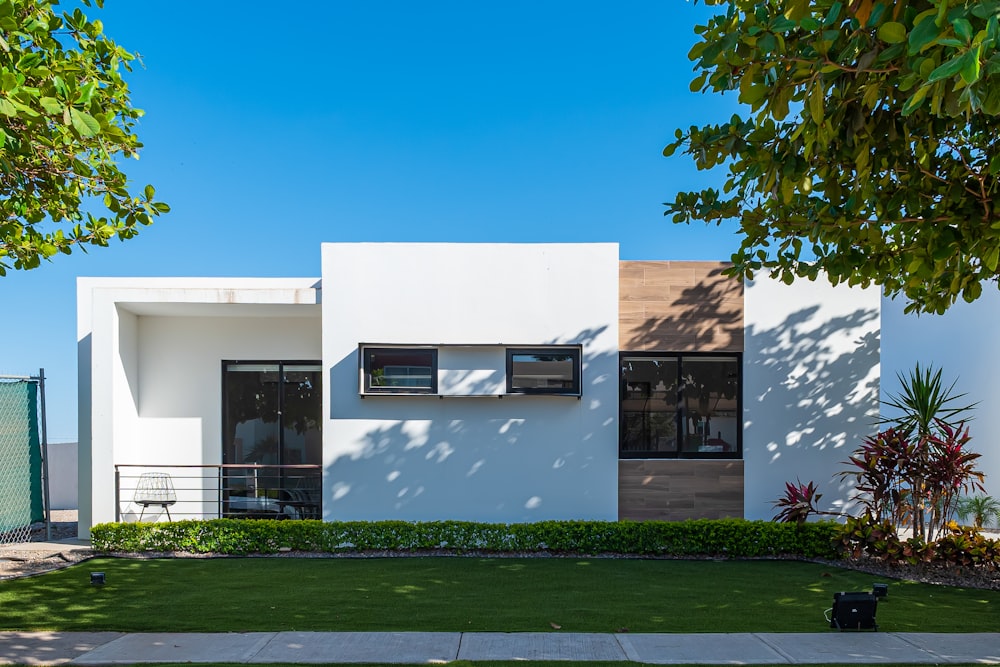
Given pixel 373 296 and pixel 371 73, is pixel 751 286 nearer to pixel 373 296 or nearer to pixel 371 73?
pixel 373 296

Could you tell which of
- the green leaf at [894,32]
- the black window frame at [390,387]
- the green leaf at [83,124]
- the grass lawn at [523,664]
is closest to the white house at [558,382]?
the black window frame at [390,387]

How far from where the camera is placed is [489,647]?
521 centimetres

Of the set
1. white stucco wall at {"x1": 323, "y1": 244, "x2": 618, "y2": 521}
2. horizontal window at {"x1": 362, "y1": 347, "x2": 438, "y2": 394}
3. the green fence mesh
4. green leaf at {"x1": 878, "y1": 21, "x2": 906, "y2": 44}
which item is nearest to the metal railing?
white stucco wall at {"x1": 323, "y1": 244, "x2": 618, "y2": 521}

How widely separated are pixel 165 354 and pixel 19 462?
9.32 feet

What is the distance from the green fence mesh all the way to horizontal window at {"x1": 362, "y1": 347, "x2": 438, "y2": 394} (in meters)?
6.06

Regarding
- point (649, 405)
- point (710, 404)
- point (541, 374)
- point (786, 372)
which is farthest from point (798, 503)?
point (541, 374)

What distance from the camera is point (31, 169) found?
5008 millimetres

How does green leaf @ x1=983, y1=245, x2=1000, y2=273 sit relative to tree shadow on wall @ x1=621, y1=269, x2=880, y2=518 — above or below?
above

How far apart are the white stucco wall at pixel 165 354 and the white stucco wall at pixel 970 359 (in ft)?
33.3

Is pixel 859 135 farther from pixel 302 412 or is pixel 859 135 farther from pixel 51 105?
pixel 302 412

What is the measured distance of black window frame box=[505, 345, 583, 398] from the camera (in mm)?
9320

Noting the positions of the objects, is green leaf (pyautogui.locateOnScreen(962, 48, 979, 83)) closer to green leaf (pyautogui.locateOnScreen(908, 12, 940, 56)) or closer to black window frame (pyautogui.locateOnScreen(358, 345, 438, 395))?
green leaf (pyautogui.locateOnScreen(908, 12, 940, 56))

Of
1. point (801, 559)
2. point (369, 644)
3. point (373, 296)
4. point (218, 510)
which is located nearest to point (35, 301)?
point (218, 510)

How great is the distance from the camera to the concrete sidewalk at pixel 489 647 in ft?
16.4
